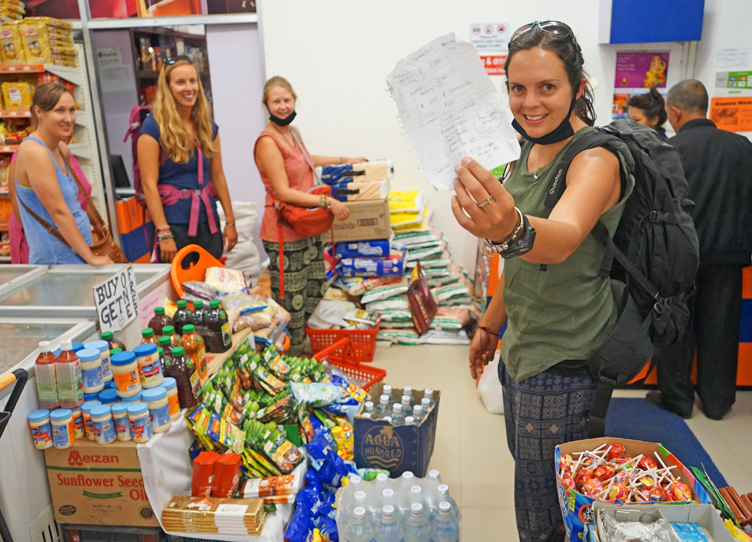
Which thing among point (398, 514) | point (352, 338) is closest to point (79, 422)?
point (398, 514)

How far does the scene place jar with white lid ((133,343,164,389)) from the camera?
2.02 m

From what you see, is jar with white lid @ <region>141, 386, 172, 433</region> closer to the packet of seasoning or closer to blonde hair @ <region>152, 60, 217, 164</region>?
the packet of seasoning

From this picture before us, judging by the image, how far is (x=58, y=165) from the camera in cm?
298

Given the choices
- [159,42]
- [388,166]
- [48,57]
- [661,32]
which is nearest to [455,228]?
[388,166]

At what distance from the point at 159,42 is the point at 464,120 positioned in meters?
4.97

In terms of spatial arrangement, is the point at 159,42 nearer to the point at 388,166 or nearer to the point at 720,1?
the point at 388,166

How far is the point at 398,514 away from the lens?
2.09 meters

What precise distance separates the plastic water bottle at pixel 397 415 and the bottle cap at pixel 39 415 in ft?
4.45

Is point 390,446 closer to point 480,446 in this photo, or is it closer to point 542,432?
point 480,446

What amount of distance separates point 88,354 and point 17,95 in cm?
408

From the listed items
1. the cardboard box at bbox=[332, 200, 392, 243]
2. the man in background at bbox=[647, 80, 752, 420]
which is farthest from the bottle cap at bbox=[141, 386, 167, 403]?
the cardboard box at bbox=[332, 200, 392, 243]

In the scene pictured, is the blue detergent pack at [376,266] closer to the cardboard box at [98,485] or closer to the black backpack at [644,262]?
the cardboard box at [98,485]

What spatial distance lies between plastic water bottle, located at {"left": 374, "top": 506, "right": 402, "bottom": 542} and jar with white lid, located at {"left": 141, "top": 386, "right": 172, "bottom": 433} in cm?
83

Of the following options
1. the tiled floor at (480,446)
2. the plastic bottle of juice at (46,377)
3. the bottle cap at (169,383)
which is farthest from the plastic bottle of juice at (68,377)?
the tiled floor at (480,446)
